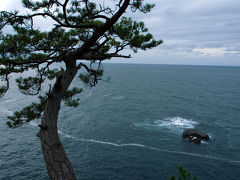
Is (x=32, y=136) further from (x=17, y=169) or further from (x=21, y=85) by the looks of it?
(x=21, y=85)

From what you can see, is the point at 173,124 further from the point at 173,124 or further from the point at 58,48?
the point at 58,48

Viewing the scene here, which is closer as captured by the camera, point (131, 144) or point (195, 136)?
point (131, 144)

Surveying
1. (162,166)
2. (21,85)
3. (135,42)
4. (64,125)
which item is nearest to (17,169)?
(64,125)

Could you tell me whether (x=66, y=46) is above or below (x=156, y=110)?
above

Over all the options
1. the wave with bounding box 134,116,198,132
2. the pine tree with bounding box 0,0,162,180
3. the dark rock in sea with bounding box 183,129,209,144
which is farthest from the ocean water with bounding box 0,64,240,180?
the pine tree with bounding box 0,0,162,180

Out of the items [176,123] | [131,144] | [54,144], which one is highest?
[54,144]

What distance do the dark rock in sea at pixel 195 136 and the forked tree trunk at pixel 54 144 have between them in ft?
112

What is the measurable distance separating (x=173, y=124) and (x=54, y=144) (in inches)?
1628

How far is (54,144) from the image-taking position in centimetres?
630

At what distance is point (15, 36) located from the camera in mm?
7898

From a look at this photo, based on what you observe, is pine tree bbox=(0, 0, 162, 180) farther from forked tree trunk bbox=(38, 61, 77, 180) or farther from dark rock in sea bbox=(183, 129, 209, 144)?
dark rock in sea bbox=(183, 129, 209, 144)

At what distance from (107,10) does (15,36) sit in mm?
4221

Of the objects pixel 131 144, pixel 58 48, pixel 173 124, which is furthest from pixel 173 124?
pixel 58 48

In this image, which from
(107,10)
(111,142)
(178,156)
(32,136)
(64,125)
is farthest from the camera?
(64,125)
